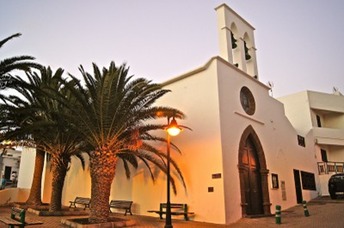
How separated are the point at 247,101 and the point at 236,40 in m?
3.68

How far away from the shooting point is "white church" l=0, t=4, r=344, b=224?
1220cm

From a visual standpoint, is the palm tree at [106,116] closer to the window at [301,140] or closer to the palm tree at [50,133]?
the palm tree at [50,133]

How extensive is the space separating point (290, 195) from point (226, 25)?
10.3 m

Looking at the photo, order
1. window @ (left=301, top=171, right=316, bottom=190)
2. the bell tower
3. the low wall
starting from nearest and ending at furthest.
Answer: the bell tower < the low wall < window @ (left=301, top=171, right=316, bottom=190)

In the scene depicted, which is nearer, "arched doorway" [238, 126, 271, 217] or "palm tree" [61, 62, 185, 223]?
"palm tree" [61, 62, 185, 223]

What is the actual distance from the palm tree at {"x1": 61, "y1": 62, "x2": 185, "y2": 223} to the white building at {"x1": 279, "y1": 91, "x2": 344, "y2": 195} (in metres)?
16.7

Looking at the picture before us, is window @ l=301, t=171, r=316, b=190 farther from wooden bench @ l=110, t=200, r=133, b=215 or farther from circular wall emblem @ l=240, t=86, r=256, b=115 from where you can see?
wooden bench @ l=110, t=200, r=133, b=215

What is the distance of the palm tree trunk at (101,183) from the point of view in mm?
9766

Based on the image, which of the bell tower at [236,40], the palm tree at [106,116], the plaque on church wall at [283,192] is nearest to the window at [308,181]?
the plaque on church wall at [283,192]

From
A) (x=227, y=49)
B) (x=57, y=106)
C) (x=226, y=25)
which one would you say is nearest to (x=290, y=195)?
(x=227, y=49)

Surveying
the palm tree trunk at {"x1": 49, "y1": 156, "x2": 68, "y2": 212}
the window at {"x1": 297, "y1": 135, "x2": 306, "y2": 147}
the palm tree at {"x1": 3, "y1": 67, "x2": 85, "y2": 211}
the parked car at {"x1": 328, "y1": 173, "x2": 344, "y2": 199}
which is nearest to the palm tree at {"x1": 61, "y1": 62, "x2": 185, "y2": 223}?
the palm tree at {"x1": 3, "y1": 67, "x2": 85, "y2": 211}

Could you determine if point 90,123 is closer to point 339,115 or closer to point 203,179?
point 203,179

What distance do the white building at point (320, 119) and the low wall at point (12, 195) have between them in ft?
70.4

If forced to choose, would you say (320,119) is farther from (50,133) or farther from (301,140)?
(50,133)
